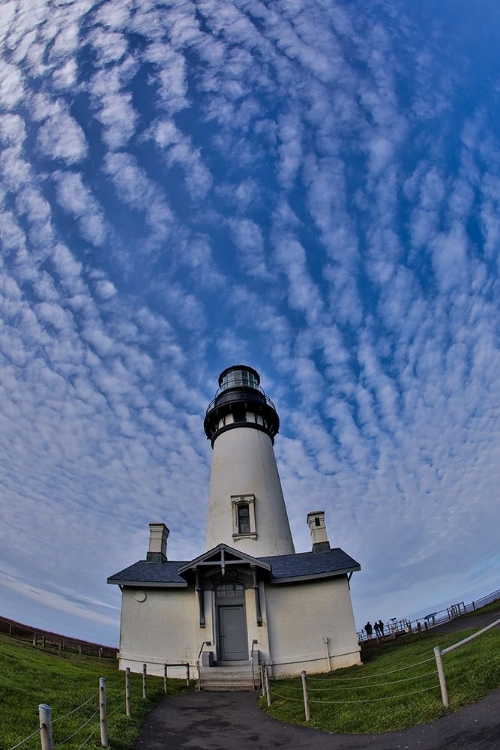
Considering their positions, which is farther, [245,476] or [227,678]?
[245,476]

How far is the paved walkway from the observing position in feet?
20.6

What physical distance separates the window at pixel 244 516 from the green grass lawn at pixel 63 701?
6920mm

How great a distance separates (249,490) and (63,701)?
13.8 m

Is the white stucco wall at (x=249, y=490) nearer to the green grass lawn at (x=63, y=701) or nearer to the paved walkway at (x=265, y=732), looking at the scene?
the green grass lawn at (x=63, y=701)

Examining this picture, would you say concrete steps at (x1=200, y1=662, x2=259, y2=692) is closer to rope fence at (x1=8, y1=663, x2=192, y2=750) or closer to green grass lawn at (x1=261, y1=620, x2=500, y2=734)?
rope fence at (x1=8, y1=663, x2=192, y2=750)

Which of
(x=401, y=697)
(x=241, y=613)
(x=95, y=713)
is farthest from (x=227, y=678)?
(x=401, y=697)

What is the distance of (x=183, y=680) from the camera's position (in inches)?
675

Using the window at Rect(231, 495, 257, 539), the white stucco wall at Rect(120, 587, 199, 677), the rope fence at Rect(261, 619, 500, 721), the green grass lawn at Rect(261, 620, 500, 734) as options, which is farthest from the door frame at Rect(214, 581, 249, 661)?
the green grass lawn at Rect(261, 620, 500, 734)

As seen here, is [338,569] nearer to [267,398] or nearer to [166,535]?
[166,535]

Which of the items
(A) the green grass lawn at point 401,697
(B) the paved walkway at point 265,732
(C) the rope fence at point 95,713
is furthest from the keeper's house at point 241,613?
(A) the green grass lawn at point 401,697

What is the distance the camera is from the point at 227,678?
16.0 meters

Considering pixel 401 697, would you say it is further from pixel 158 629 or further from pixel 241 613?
pixel 158 629

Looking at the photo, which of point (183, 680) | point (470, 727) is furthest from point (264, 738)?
point (183, 680)

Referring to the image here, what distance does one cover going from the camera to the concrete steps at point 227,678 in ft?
50.5
